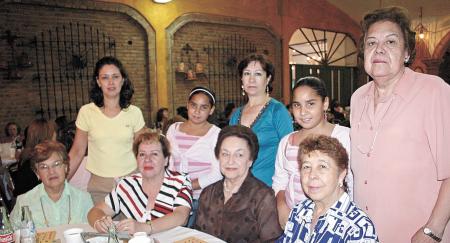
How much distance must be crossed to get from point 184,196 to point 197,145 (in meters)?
0.63

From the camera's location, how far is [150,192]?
2.40 metres

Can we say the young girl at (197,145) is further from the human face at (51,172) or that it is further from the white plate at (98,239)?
the white plate at (98,239)

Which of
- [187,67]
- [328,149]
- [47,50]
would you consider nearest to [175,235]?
[328,149]

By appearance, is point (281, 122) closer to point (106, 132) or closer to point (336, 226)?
point (336, 226)

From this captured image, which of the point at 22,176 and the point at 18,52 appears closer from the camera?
the point at 22,176

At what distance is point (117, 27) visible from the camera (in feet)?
27.0

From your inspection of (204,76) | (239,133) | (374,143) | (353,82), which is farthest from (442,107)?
(353,82)

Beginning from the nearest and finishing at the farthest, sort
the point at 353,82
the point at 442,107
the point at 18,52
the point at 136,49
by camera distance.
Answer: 1. the point at 442,107
2. the point at 18,52
3. the point at 136,49
4. the point at 353,82

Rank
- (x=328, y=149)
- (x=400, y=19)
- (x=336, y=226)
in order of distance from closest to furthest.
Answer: (x=336, y=226), (x=328, y=149), (x=400, y=19)

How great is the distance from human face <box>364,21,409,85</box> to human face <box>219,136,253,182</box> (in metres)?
0.86

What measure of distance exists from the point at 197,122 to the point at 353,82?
1230 centimetres

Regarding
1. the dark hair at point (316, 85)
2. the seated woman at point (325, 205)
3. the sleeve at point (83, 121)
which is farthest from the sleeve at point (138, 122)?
the seated woman at point (325, 205)

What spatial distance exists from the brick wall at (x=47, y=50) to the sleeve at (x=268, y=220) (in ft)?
21.3

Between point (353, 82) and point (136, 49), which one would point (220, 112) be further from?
point (353, 82)
